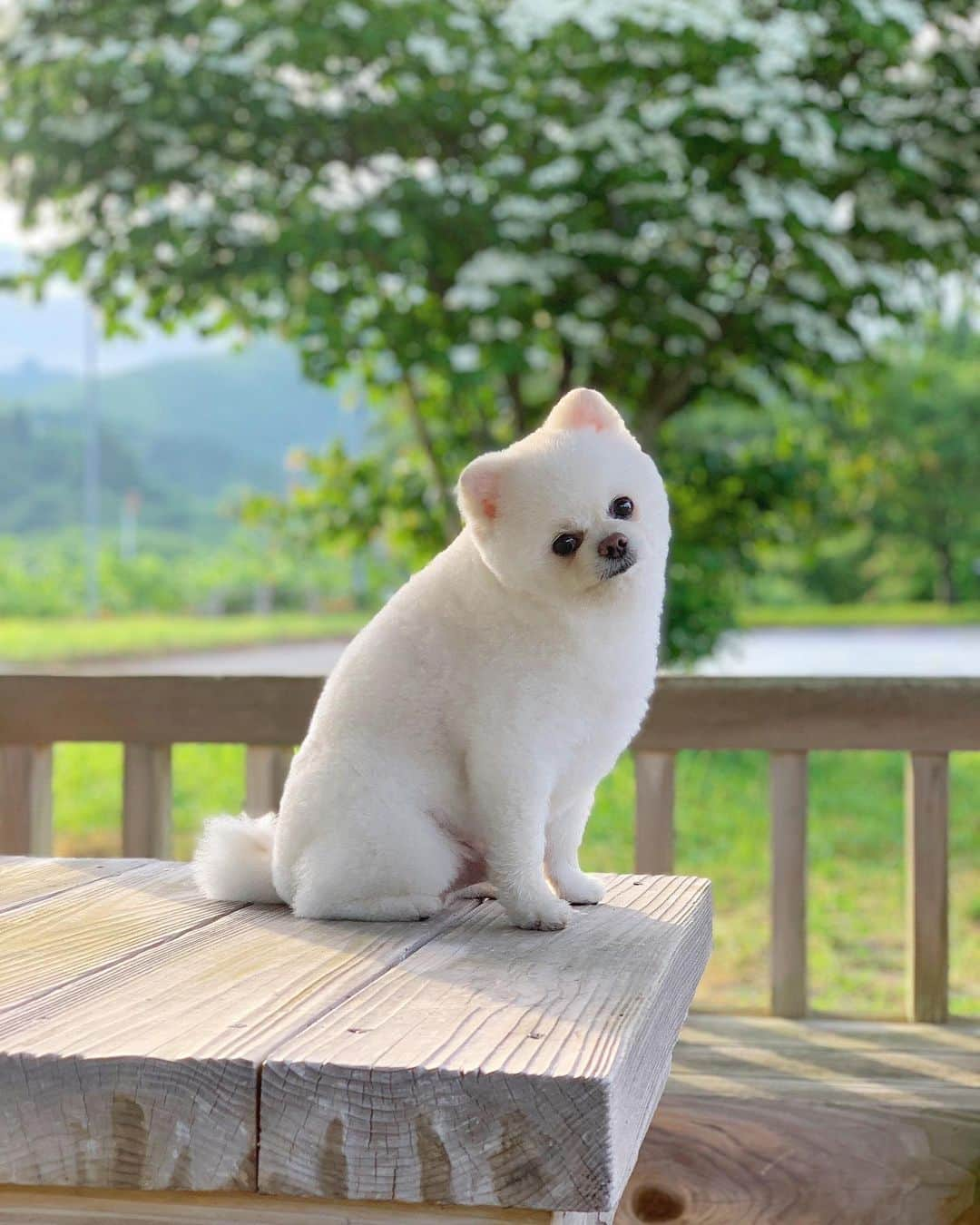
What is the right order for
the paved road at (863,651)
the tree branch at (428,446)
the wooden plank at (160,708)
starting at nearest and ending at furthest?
the wooden plank at (160,708), the tree branch at (428,446), the paved road at (863,651)

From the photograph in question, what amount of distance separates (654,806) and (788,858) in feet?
0.66

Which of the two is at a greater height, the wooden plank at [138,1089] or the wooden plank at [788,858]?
the wooden plank at [138,1089]

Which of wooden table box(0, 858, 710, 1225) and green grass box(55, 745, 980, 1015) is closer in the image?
wooden table box(0, 858, 710, 1225)

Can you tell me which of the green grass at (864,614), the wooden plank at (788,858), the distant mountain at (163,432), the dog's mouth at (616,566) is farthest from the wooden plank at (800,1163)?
the distant mountain at (163,432)

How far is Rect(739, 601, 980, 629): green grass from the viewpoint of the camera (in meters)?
19.4

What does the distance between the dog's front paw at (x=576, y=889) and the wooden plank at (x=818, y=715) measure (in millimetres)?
783

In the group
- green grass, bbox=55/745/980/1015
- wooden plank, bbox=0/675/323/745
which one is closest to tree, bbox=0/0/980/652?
green grass, bbox=55/745/980/1015

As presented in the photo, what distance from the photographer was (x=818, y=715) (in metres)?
2.06

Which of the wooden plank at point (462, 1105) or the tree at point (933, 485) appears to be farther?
the tree at point (933, 485)

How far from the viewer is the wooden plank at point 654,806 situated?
2066 mm

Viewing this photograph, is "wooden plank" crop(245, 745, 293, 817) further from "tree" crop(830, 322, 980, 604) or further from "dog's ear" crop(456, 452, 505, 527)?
"tree" crop(830, 322, 980, 604)

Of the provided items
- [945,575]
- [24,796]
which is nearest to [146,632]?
[945,575]

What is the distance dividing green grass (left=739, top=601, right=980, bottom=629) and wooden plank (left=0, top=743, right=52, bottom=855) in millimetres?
16670

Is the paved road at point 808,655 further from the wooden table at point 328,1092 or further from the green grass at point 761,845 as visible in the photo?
the wooden table at point 328,1092
